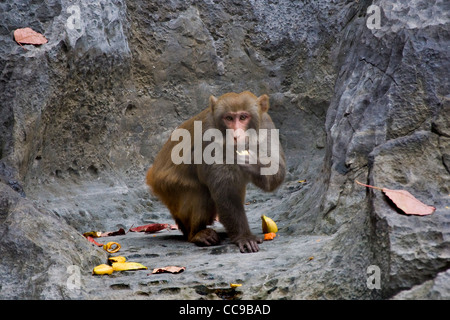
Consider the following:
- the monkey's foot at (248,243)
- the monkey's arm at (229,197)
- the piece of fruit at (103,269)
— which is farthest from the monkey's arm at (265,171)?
the piece of fruit at (103,269)

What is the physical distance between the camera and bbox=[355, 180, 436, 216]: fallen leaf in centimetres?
336

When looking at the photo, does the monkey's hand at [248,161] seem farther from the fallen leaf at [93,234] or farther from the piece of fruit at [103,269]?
the fallen leaf at [93,234]

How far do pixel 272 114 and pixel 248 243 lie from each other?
3.69m

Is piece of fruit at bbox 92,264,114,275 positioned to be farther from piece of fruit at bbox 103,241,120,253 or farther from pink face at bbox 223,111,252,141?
pink face at bbox 223,111,252,141

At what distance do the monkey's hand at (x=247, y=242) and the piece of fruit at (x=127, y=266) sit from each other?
1028 millimetres

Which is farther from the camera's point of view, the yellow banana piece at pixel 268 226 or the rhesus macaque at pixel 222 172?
the yellow banana piece at pixel 268 226

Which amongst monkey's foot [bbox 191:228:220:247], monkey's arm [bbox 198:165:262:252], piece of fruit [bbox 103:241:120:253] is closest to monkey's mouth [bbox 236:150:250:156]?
monkey's arm [bbox 198:165:262:252]

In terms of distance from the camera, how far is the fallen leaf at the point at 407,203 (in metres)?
3.36

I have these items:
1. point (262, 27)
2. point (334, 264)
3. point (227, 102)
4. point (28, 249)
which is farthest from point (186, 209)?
point (262, 27)

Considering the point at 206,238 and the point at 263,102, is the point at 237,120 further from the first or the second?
the point at 206,238

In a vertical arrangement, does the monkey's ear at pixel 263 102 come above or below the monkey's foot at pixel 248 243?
above

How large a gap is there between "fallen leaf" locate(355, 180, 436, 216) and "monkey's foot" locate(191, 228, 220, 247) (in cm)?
240

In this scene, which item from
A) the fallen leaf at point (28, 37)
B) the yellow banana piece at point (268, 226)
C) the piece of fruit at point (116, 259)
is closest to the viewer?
the piece of fruit at point (116, 259)

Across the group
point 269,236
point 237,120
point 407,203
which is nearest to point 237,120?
point 237,120
